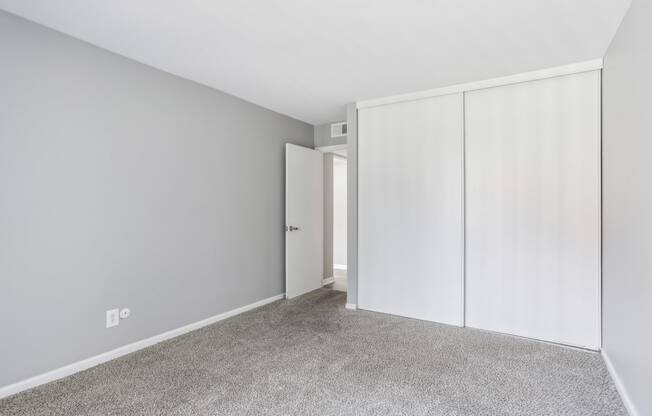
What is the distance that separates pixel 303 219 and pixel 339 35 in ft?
8.83

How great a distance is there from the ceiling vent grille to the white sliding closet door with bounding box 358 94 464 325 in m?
0.83

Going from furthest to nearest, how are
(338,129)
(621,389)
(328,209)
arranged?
1. (328,209)
2. (338,129)
3. (621,389)

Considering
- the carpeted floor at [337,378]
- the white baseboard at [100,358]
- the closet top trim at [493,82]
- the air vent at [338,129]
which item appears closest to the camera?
the carpeted floor at [337,378]

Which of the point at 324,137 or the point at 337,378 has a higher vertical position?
the point at 324,137

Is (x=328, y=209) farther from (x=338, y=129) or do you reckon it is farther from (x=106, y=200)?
(x=106, y=200)

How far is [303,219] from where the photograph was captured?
4.79 meters

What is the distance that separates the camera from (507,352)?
2.90 metres

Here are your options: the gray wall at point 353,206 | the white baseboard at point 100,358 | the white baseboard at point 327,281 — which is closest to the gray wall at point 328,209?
the white baseboard at point 327,281

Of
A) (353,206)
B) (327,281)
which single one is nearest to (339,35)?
(353,206)

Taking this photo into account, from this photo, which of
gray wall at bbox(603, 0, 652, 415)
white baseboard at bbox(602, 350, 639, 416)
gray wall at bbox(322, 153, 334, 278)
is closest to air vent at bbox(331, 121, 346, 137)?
gray wall at bbox(322, 153, 334, 278)

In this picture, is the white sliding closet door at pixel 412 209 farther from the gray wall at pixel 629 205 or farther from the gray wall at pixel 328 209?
the gray wall at pixel 328 209

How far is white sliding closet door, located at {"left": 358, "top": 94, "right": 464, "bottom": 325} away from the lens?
11.6 ft

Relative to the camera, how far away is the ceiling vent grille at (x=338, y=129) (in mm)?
4898

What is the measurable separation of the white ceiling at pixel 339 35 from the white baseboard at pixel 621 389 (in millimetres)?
2305
